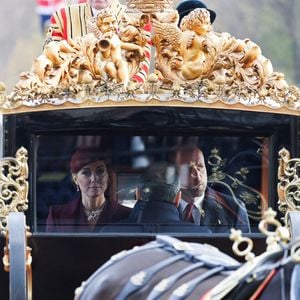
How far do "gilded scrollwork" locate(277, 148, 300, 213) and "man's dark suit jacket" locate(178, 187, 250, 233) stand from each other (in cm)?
18

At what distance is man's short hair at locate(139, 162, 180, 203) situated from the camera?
27.0ft

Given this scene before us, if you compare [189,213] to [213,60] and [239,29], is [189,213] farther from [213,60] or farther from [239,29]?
[239,29]

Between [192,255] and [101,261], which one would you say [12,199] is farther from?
[192,255]

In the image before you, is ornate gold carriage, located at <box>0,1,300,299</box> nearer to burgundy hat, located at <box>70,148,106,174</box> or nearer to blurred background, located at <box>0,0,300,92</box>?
burgundy hat, located at <box>70,148,106,174</box>

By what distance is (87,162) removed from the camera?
326 inches

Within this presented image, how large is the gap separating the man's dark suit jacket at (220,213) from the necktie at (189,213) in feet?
0.04

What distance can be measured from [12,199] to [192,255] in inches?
67.1

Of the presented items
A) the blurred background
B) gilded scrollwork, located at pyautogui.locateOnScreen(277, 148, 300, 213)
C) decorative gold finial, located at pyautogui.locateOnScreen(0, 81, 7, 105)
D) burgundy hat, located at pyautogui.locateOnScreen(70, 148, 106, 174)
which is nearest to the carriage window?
burgundy hat, located at pyautogui.locateOnScreen(70, 148, 106, 174)

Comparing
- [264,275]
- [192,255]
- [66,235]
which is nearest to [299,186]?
[66,235]

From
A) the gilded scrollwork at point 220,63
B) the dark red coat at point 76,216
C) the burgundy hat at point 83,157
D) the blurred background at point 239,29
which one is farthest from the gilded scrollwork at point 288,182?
the blurred background at point 239,29

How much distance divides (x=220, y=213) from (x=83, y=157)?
0.63 metres

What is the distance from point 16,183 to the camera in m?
8.19

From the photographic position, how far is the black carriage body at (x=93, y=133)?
8.16 m

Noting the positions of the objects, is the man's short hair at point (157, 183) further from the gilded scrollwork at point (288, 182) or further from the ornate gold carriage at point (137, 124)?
the gilded scrollwork at point (288, 182)
